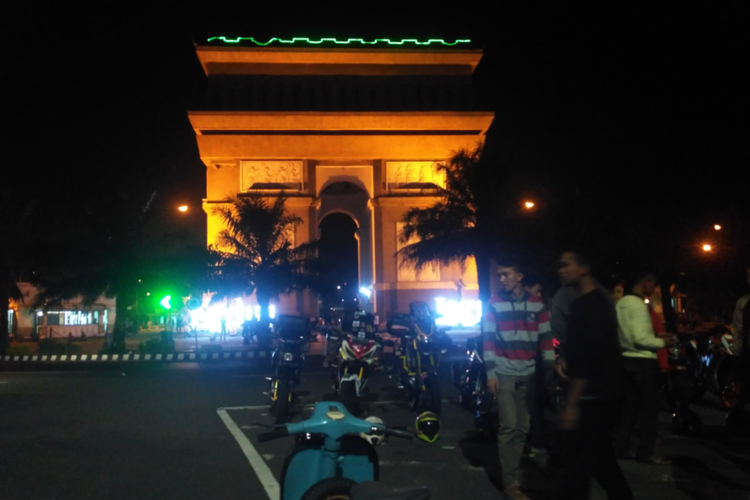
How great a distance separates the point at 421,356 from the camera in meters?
11.0

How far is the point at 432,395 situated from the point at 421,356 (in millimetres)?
633

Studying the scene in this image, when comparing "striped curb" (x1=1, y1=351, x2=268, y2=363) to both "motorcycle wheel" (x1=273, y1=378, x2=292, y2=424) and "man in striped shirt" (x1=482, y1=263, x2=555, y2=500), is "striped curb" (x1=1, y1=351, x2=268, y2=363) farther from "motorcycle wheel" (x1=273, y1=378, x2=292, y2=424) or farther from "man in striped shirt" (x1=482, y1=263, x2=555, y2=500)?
"man in striped shirt" (x1=482, y1=263, x2=555, y2=500)

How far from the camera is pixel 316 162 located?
42.6 meters

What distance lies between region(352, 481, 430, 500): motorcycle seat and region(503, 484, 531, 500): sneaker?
2731 millimetres

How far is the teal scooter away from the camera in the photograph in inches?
161

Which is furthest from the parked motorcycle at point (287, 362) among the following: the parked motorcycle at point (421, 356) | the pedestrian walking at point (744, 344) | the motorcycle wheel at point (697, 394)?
the motorcycle wheel at point (697, 394)

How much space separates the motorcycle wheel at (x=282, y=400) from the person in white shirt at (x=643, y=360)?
13.8 ft

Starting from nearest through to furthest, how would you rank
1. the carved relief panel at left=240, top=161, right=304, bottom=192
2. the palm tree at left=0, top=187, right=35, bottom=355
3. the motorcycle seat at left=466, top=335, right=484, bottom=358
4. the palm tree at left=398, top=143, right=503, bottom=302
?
the motorcycle seat at left=466, top=335, right=484, bottom=358 < the palm tree at left=0, top=187, right=35, bottom=355 < the palm tree at left=398, top=143, right=503, bottom=302 < the carved relief panel at left=240, top=161, right=304, bottom=192

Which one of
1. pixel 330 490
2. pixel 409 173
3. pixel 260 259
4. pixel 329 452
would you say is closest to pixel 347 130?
pixel 409 173

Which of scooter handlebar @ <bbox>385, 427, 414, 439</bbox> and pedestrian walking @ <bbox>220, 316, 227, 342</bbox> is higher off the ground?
pedestrian walking @ <bbox>220, 316, 227, 342</bbox>

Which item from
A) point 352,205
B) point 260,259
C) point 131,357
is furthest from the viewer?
point 352,205

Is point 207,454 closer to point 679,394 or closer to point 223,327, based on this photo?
point 679,394

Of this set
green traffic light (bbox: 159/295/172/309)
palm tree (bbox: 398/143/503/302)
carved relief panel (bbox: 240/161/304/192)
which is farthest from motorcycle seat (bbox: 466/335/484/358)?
carved relief panel (bbox: 240/161/304/192)

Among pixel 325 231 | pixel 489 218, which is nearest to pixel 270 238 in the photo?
pixel 489 218
